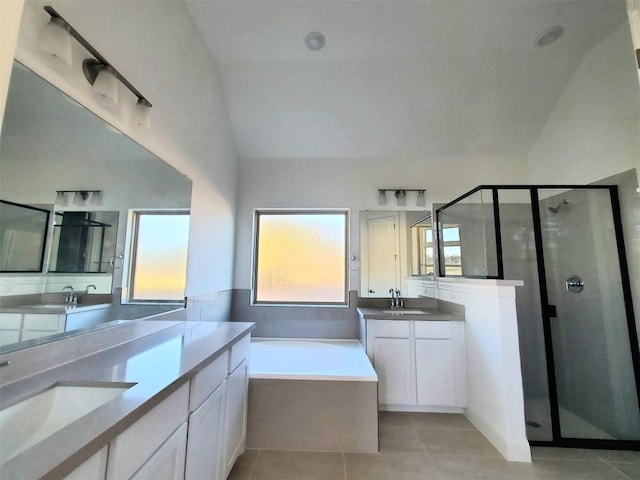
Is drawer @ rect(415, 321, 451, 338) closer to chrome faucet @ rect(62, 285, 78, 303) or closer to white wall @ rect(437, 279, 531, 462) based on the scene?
white wall @ rect(437, 279, 531, 462)

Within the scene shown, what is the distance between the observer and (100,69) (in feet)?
4.09

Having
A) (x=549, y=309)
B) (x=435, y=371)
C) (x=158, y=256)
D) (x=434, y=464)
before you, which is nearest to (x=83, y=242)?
(x=158, y=256)

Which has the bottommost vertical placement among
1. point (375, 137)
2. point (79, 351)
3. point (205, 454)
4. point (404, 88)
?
point (205, 454)

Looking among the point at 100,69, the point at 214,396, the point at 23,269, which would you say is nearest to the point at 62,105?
the point at 100,69

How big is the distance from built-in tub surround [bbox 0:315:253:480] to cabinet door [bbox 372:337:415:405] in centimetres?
146

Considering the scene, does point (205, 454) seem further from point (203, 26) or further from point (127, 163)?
point (203, 26)

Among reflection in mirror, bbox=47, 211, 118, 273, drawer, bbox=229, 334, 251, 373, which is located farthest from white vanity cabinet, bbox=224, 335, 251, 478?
reflection in mirror, bbox=47, 211, 118, 273

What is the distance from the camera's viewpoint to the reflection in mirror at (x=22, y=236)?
917 millimetres

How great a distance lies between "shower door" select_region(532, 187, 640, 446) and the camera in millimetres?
2035

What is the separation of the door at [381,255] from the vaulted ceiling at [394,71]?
0.84 metres

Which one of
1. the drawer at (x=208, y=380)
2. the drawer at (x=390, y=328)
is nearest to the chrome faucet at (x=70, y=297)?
the drawer at (x=208, y=380)

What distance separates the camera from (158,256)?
1.83 m

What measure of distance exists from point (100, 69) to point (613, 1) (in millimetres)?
3385

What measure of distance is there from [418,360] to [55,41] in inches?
121
